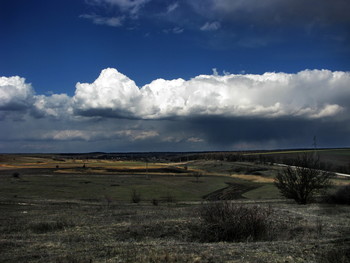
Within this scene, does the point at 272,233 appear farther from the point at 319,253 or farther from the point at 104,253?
the point at 104,253

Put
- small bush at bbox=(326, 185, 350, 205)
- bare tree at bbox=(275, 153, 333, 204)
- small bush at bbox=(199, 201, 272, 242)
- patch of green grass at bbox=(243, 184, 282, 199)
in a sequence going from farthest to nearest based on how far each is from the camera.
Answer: patch of green grass at bbox=(243, 184, 282, 199), bare tree at bbox=(275, 153, 333, 204), small bush at bbox=(326, 185, 350, 205), small bush at bbox=(199, 201, 272, 242)

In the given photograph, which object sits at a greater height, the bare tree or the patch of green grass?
the bare tree

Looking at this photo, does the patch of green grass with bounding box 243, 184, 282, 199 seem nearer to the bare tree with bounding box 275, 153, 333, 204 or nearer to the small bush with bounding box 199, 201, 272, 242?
the bare tree with bounding box 275, 153, 333, 204

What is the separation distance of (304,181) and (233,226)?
26771 mm

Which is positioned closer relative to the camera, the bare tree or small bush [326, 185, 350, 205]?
small bush [326, 185, 350, 205]

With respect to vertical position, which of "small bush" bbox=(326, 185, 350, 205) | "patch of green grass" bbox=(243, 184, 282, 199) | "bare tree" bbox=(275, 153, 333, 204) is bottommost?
"patch of green grass" bbox=(243, 184, 282, 199)

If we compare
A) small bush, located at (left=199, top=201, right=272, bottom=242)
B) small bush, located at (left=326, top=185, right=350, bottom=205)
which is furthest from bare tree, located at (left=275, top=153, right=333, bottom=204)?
small bush, located at (left=199, top=201, right=272, bottom=242)

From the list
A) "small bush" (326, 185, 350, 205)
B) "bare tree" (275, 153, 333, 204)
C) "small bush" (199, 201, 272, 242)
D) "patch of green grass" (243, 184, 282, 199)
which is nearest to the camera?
"small bush" (199, 201, 272, 242)

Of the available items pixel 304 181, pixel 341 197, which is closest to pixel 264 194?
pixel 341 197

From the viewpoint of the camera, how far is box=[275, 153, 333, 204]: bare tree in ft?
134

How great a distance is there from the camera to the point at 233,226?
1775cm

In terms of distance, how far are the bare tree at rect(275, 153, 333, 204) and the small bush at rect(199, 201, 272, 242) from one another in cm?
2495

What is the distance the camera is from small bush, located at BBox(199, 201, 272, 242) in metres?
17.8

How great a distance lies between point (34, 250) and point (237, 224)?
1003 cm
